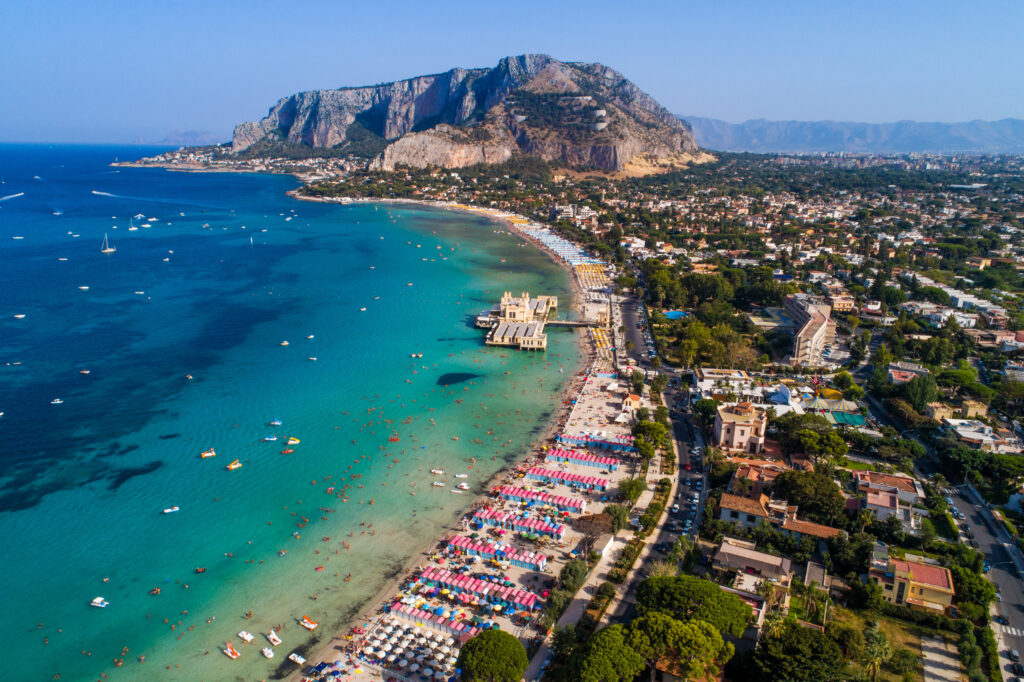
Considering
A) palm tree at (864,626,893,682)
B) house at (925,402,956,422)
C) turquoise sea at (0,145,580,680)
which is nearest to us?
palm tree at (864,626,893,682)

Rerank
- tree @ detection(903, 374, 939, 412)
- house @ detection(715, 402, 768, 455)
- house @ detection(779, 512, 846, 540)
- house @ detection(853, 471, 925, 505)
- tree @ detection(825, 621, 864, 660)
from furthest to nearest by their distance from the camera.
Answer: tree @ detection(903, 374, 939, 412) < house @ detection(715, 402, 768, 455) < house @ detection(853, 471, 925, 505) < house @ detection(779, 512, 846, 540) < tree @ detection(825, 621, 864, 660)

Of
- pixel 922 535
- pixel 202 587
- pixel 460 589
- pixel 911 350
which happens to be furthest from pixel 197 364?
pixel 911 350

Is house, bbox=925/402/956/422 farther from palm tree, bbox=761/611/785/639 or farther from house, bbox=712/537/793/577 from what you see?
palm tree, bbox=761/611/785/639

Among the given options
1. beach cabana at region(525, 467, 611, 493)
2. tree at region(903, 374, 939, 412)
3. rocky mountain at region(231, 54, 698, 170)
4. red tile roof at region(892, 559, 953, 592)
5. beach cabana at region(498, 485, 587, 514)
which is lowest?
beach cabana at region(498, 485, 587, 514)

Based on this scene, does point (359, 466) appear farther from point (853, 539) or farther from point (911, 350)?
point (911, 350)

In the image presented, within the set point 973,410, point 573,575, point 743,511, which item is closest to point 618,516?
point 573,575

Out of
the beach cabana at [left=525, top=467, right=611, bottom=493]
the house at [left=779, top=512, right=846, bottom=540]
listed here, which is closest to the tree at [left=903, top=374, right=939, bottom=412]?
the house at [left=779, top=512, right=846, bottom=540]

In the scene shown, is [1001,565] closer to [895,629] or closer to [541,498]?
[895,629]
